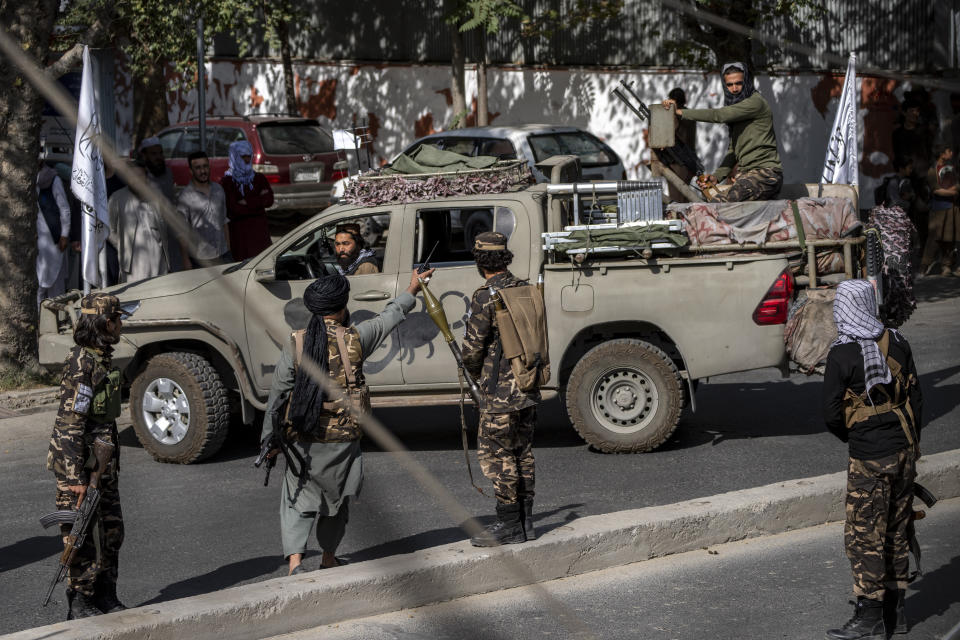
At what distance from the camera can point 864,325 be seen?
18.3 ft

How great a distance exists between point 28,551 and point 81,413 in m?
1.75

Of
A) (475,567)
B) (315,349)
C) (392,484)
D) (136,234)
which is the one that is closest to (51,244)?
(136,234)

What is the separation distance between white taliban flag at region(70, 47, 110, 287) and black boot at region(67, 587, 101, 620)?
554cm

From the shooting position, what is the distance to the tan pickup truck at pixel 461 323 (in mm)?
8852

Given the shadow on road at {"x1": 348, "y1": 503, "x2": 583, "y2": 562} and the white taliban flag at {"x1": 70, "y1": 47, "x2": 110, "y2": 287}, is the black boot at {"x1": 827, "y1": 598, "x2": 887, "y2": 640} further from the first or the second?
the white taliban flag at {"x1": 70, "y1": 47, "x2": 110, "y2": 287}

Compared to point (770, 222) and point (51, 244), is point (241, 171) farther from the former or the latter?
point (770, 222)

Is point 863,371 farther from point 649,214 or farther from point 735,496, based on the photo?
point 649,214

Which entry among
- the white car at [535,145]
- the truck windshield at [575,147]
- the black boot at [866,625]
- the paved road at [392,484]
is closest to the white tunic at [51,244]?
the paved road at [392,484]

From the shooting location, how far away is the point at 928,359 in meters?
12.0

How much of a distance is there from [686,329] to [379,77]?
17575mm

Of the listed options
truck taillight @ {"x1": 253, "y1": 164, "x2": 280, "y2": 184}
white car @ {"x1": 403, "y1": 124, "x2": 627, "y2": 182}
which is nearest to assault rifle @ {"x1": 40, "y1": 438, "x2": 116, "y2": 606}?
white car @ {"x1": 403, "y1": 124, "x2": 627, "y2": 182}

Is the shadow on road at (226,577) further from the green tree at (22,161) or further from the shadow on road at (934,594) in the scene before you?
the green tree at (22,161)

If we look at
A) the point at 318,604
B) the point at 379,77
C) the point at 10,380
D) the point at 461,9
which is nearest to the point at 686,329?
the point at 318,604

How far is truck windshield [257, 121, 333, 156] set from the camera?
65.8 feet
